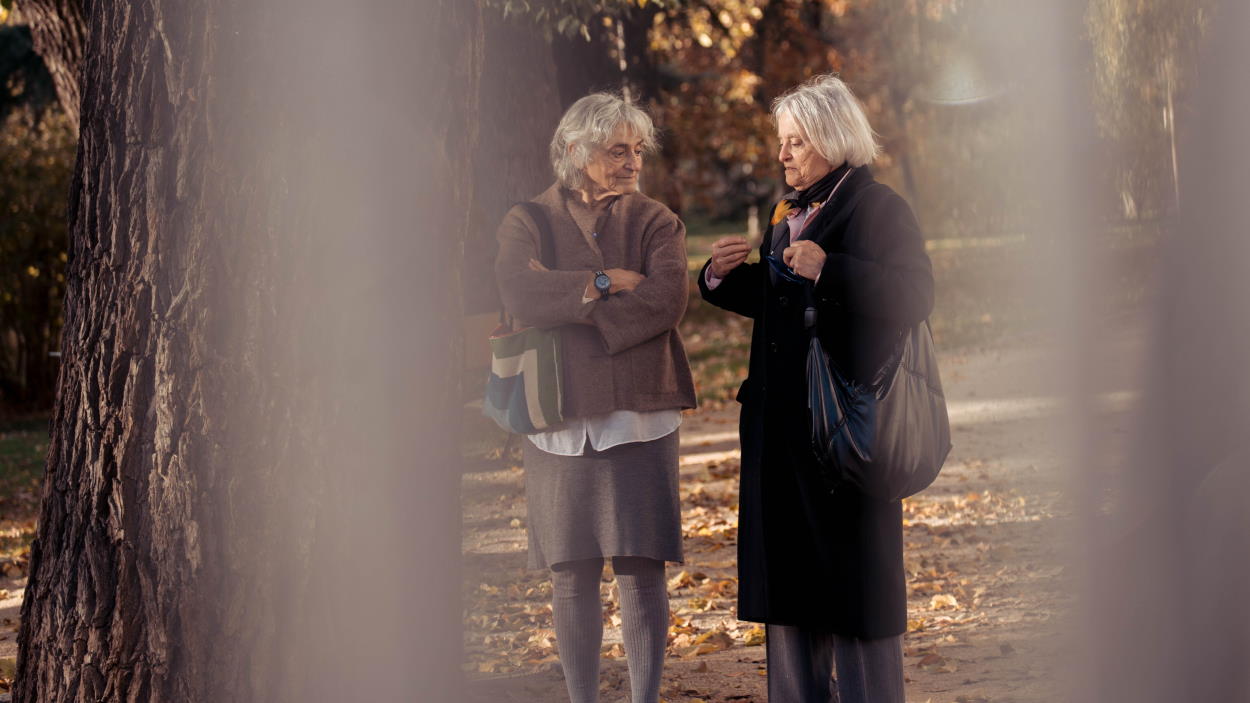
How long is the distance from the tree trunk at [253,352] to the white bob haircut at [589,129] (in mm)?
434

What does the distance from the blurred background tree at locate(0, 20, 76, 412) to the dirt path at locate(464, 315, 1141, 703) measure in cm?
744

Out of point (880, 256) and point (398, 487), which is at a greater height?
point (880, 256)

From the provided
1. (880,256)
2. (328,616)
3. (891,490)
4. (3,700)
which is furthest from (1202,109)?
(3,700)

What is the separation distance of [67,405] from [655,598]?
5.56 feet

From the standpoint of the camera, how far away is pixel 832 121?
3547 millimetres

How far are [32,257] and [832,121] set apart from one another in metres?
11.4

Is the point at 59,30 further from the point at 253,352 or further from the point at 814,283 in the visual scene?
the point at 814,283

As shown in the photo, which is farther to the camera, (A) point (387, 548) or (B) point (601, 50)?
(B) point (601, 50)

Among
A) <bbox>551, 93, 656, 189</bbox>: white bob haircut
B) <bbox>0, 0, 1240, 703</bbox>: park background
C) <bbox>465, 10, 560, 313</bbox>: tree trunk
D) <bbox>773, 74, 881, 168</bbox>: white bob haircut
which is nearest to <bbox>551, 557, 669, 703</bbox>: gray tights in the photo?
<bbox>0, 0, 1240, 703</bbox>: park background

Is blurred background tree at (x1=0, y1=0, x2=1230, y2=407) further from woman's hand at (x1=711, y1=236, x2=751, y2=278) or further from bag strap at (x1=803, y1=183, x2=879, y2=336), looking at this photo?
woman's hand at (x1=711, y1=236, x2=751, y2=278)

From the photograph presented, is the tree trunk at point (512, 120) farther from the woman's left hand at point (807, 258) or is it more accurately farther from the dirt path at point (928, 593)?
the woman's left hand at point (807, 258)

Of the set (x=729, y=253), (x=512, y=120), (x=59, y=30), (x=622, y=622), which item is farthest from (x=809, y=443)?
(x=59, y=30)

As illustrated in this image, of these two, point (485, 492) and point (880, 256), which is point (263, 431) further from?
point (485, 492)

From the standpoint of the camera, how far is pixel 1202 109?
11.2ft
